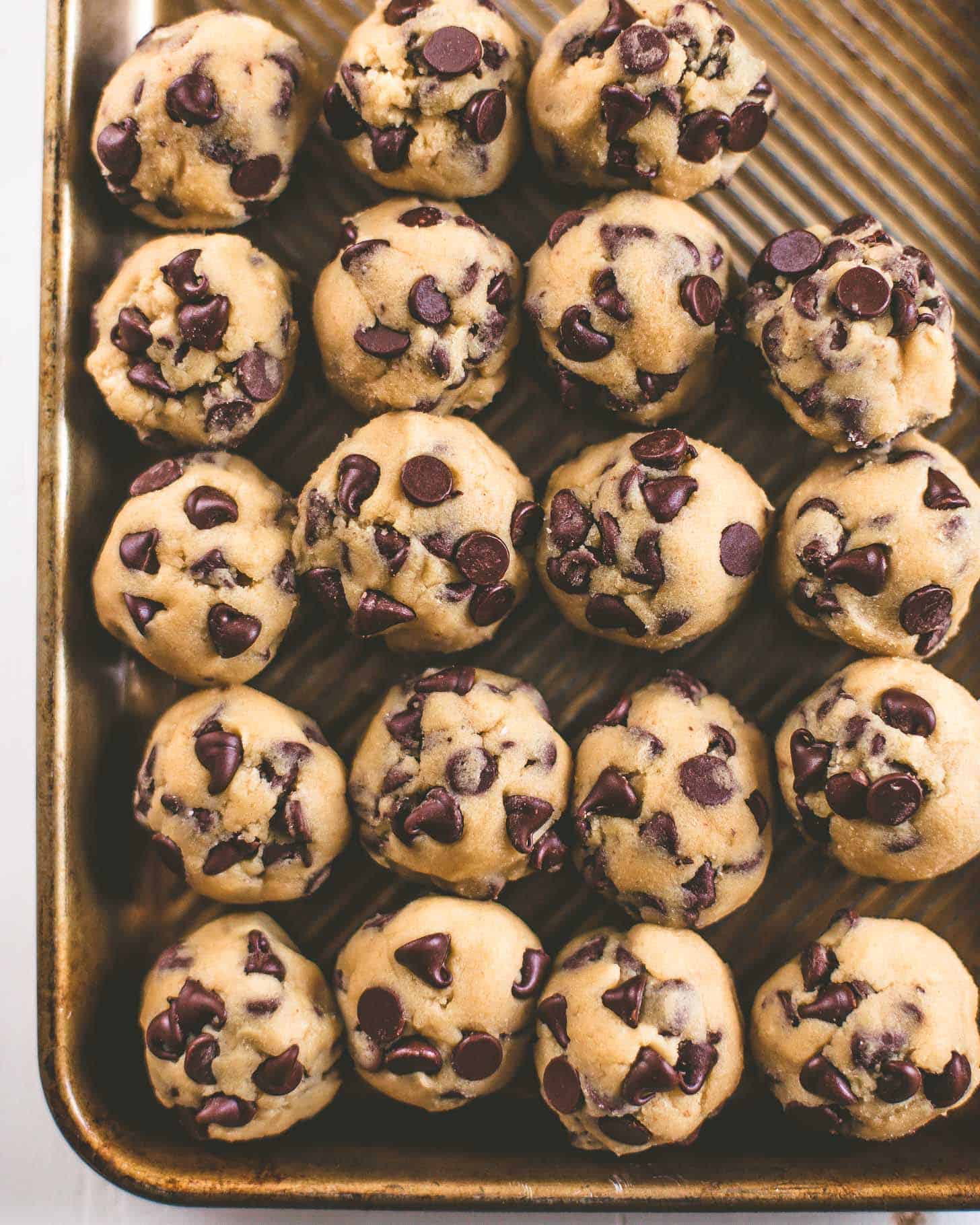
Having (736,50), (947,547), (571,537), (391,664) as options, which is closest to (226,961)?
(391,664)

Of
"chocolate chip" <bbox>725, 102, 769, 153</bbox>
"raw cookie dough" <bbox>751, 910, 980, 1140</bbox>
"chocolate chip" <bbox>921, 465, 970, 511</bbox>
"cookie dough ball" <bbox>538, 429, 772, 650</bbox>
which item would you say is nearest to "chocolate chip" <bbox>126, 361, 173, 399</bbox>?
"cookie dough ball" <bbox>538, 429, 772, 650</bbox>

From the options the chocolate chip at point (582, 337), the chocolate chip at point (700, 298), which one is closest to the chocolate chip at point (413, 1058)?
the chocolate chip at point (582, 337)

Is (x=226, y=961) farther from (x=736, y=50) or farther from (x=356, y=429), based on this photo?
(x=736, y=50)

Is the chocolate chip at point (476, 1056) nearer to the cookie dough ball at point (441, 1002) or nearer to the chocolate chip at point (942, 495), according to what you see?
the cookie dough ball at point (441, 1002)

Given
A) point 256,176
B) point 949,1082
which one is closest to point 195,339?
point 256,176

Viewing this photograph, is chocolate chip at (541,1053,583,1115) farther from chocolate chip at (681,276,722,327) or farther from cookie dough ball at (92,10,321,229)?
cookie dough ball at (92,10,321,229)
